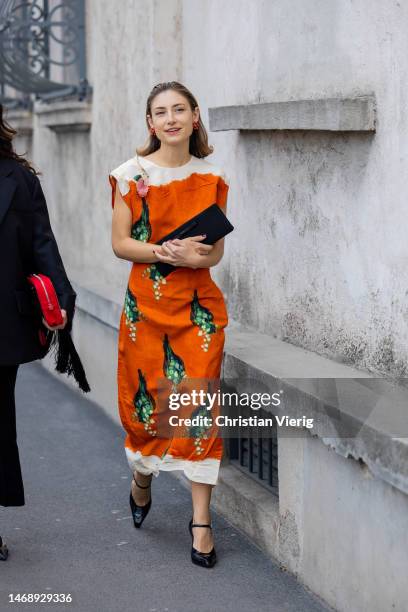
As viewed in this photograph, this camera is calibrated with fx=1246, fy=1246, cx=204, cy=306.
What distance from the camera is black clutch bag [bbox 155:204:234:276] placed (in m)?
4.69

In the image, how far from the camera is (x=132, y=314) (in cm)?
496

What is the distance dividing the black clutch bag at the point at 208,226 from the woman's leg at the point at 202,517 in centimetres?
97

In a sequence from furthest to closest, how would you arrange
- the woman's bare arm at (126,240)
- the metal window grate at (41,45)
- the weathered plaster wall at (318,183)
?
the metal window grate at (41,45)
the woman's bare arm at (126,240)
the weathered plaster wall at (318,183)

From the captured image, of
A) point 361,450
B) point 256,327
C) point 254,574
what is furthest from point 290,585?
point 256,327

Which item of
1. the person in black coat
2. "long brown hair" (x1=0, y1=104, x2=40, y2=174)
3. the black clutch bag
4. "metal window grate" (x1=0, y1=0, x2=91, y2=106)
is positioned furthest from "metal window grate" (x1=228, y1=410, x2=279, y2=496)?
"metal window grate" (x1=0, y1=0, x2=91, y2=106)

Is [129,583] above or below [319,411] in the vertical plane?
below

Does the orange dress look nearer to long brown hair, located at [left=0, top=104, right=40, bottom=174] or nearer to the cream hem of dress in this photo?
the cream hem of dress

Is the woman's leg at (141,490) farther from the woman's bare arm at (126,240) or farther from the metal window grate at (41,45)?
the metal window grate at (41,45)

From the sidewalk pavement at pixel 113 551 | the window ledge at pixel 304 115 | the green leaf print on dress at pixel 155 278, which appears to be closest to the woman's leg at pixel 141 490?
the sidewalk pavement at pixel 113 551

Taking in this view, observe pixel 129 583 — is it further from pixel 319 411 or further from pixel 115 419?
pixel 115 419

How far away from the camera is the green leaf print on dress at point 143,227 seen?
480cm

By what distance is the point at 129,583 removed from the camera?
15.4 ft

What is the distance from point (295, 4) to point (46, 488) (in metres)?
2.59

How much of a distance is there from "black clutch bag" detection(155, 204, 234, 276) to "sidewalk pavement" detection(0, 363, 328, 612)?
1288 mm
